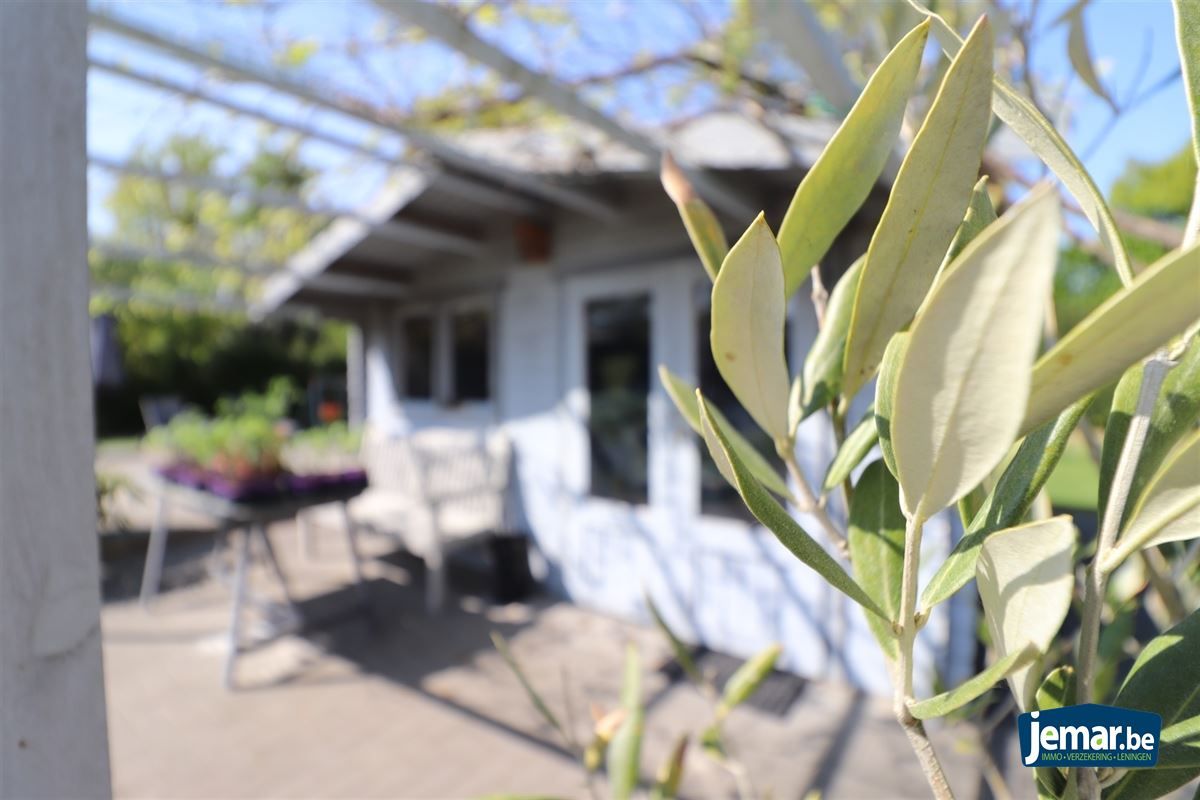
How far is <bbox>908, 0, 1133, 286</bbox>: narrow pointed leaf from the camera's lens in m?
0.41

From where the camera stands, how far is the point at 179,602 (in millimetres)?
4348

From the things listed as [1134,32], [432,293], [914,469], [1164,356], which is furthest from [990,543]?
[432,293]

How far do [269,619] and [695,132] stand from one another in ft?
12.7

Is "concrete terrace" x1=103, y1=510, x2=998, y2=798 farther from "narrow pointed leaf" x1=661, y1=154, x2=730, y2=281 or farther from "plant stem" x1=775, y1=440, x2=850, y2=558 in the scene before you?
"narrow pointed leaf" x1=661, y1=154, x2=730, y2=281

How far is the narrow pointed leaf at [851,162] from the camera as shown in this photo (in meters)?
0.41

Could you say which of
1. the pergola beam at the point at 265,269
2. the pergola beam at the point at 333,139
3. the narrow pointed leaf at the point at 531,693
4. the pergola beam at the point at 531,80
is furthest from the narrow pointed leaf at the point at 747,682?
the pergola beam at the point at 265,269

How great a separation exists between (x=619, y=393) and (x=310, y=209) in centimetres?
223

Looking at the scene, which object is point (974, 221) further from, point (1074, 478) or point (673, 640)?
point (1074, 478)

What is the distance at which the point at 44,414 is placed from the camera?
64 cm

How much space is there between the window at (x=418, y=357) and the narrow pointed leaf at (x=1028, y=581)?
5.31 m

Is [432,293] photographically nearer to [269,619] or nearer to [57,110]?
[269,619]

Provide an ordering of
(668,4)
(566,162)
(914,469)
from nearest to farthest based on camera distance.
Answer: (914,469)
(668,4)
(566,162)

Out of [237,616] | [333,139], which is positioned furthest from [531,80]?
[237,616]

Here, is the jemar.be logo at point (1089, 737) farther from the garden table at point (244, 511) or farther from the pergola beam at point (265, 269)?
the pergola beam at point (265, 269)
